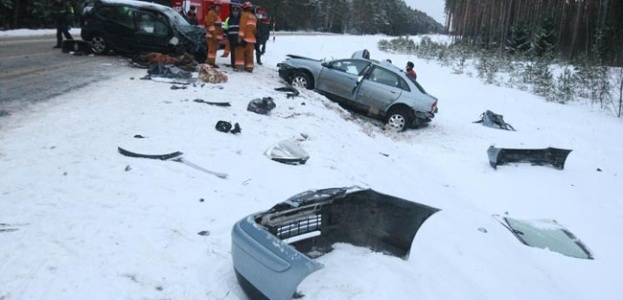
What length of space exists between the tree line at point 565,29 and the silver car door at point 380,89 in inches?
466

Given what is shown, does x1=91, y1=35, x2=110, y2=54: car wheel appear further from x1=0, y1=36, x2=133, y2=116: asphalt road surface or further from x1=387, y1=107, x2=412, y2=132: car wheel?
x1=387, y1=107, x2=412, y2=132: car wheel

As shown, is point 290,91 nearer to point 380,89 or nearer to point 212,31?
point 380,89

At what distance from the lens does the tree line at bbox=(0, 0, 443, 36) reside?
25.5m

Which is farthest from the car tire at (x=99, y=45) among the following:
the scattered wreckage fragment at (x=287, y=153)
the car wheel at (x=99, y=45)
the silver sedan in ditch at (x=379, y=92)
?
the scattered wreckage fragment at (x=287, y=153)

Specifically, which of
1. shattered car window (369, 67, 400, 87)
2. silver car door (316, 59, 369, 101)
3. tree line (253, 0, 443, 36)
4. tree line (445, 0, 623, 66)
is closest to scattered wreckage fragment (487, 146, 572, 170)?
shattered car window (369, 67, 400, 87)

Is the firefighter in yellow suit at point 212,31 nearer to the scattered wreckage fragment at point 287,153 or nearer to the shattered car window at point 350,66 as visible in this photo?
the shattered car window at point 350,66

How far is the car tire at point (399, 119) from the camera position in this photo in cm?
1215

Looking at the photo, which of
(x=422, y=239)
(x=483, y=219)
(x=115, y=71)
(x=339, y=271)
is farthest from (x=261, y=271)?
(x=115, y=71)

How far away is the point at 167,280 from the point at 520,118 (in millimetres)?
14848

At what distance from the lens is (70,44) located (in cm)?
1327

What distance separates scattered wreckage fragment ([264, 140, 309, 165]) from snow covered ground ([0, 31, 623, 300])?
0.20 metres

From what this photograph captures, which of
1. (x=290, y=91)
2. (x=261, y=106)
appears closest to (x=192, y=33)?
(x=290, y=91)

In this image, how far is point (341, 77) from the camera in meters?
12.4

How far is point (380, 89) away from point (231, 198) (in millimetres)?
8123
